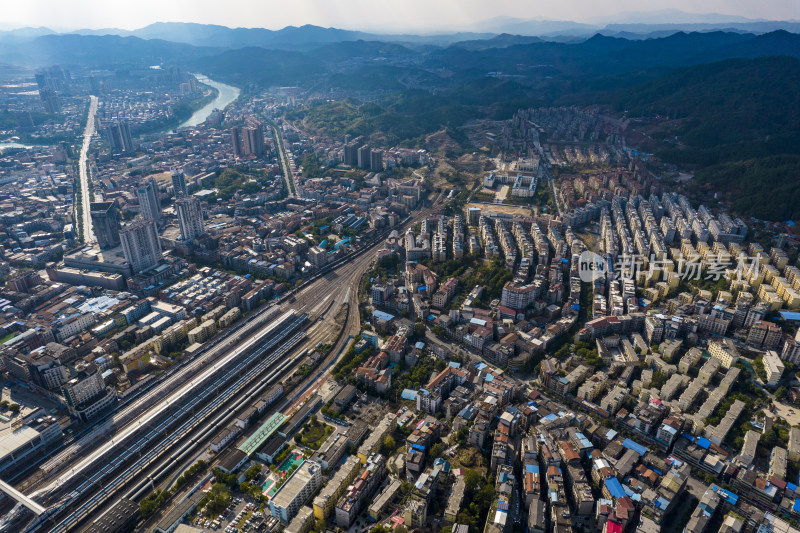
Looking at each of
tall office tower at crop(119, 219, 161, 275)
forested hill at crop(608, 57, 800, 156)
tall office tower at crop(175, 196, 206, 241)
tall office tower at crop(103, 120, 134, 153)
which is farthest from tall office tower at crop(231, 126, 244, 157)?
forested hill at crop(608, 57, 800, 156)

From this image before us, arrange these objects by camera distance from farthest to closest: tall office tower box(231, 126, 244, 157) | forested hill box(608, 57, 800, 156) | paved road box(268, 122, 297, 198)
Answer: tall office tower box(231, 126, 244, 157) < forested hill box(608, 57, 800, 156) < paved road box(268, 122, 297, 198)

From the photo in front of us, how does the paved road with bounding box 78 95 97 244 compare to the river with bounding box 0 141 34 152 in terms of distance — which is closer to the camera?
the paved road with bounding box 78 95 97 244

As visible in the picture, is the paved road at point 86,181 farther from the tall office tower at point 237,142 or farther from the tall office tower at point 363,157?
the tall office tower at point 363,157
